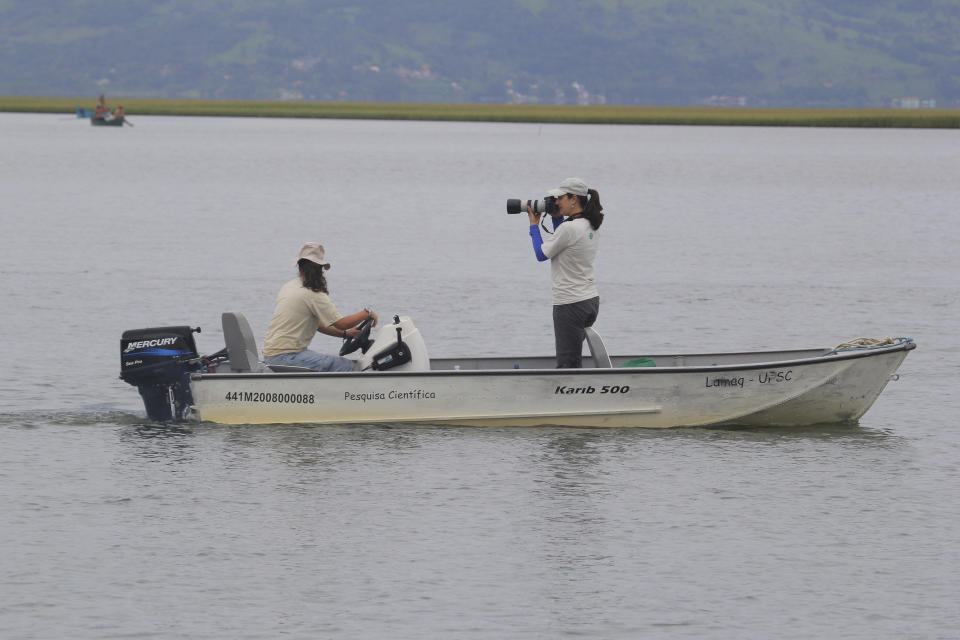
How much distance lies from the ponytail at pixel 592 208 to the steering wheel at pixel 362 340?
229 centimetres

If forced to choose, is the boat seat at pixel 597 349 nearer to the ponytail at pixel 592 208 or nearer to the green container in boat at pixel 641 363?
the green container in boat at pixel 641 363

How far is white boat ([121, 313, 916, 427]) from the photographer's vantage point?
46.6 ft

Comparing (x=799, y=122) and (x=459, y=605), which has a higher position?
(x=799, y=122)

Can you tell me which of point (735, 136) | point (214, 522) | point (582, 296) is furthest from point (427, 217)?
point (735, 136)

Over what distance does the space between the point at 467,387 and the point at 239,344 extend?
2236mm

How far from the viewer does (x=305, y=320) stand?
46.6 feet

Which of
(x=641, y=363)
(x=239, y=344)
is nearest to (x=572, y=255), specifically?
(x=641, y=363)

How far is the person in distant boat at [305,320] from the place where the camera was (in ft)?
46.4

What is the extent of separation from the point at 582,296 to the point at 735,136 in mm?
130069

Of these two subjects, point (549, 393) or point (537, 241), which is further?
point (549, 393)

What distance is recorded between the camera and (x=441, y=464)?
13320 mm

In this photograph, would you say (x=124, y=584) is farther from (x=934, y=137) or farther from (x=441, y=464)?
(x=934, y=137)

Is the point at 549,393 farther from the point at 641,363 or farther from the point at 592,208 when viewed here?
the point at 592,208

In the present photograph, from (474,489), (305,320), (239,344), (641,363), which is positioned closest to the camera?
(474,489)
